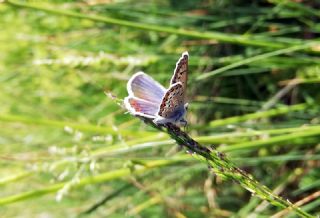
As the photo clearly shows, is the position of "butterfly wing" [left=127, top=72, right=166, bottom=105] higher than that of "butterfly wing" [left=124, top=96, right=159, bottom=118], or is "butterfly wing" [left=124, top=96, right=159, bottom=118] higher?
"butterfly wing" [left=127, top=72, right=166, bottom=105]

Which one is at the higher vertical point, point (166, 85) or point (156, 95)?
point (166, 85)

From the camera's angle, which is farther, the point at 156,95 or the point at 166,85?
the point at 166,85

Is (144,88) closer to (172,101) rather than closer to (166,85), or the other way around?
(172,101)

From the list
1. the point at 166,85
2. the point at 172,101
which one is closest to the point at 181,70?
the point at 172,101

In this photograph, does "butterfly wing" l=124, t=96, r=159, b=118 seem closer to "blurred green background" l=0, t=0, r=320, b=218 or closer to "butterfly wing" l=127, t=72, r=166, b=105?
"butterfly wing" l=127, t=72, r=166, b=105

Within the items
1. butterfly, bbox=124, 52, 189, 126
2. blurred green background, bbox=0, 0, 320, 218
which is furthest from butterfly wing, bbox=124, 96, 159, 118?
blurred green background, bbox=0, 0, 320, 218

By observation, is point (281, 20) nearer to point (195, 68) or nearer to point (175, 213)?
point (195, 68)
